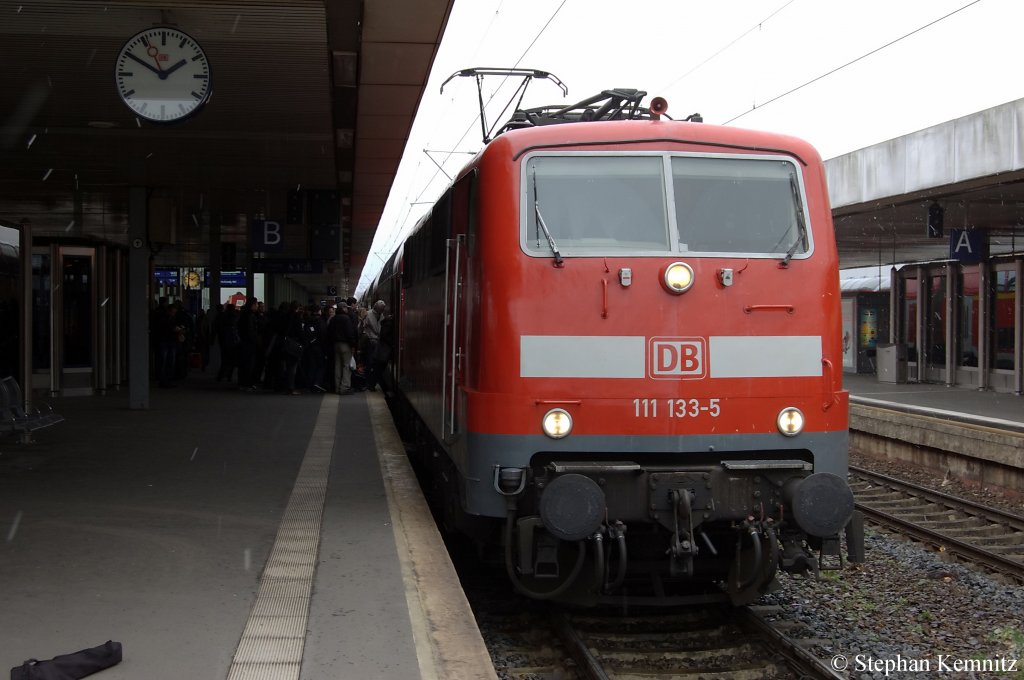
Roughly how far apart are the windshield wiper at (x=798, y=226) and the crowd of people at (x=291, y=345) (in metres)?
11.6

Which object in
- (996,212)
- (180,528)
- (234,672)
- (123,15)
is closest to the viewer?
(234,672)

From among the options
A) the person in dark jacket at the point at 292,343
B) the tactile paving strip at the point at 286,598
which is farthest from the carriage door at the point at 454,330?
the person in dark jacket at the point at 292,343

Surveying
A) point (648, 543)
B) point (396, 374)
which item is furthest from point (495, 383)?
point (396, 374)

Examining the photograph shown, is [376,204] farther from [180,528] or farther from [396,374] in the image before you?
[180,528]

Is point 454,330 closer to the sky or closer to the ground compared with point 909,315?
closer to the ground

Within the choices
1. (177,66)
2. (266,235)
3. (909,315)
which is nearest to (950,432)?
(909,315)

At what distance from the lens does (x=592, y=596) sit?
6.05 meters

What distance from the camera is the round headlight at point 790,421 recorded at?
19.6 ft

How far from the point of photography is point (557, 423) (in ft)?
19.1

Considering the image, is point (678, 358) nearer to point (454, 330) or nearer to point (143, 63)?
point (454, 330)

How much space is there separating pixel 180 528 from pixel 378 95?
6044 mm

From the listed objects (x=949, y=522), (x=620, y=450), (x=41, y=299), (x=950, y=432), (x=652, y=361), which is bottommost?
(x=949, y=522)

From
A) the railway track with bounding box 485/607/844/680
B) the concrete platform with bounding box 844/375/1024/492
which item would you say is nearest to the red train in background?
the railway track with bounding box 485/607/844/680

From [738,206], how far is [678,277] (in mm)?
677
